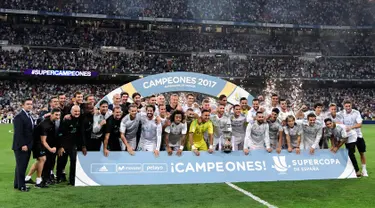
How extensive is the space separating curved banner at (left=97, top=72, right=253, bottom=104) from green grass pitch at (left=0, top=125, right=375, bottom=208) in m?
→ 5.48

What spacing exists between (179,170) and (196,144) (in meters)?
0.86

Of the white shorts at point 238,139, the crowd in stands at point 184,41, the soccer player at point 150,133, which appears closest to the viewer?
the soccer player at point 150,133

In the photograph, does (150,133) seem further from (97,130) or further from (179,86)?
(179,86)

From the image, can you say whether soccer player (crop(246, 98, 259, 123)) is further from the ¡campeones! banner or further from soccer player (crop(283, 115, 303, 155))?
the ¡campeones! banner

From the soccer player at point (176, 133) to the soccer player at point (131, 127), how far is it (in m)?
0.74

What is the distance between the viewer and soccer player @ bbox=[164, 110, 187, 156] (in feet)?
29.3

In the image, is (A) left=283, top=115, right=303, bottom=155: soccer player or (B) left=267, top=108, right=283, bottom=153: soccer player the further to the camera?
(A) left=283, top=115, right=303, bottom=155: soccer player

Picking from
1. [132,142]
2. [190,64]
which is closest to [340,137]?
[132,142]

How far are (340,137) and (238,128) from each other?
2.63 m

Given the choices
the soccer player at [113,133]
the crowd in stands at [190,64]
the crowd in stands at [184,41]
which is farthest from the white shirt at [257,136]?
the crowd in stands at [184,41]

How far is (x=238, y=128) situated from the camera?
10148 mm

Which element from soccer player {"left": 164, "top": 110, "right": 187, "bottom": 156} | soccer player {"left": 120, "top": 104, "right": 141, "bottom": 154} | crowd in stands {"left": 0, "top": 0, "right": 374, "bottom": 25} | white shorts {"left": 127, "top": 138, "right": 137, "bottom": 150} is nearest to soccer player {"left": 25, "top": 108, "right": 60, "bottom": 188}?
soccer player {"left": 120, "top": 104, "right": 141, "bottom": 154}

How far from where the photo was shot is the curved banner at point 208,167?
8.54m

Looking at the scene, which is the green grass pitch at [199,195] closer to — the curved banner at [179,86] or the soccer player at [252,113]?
the soccer player at [252,113]
